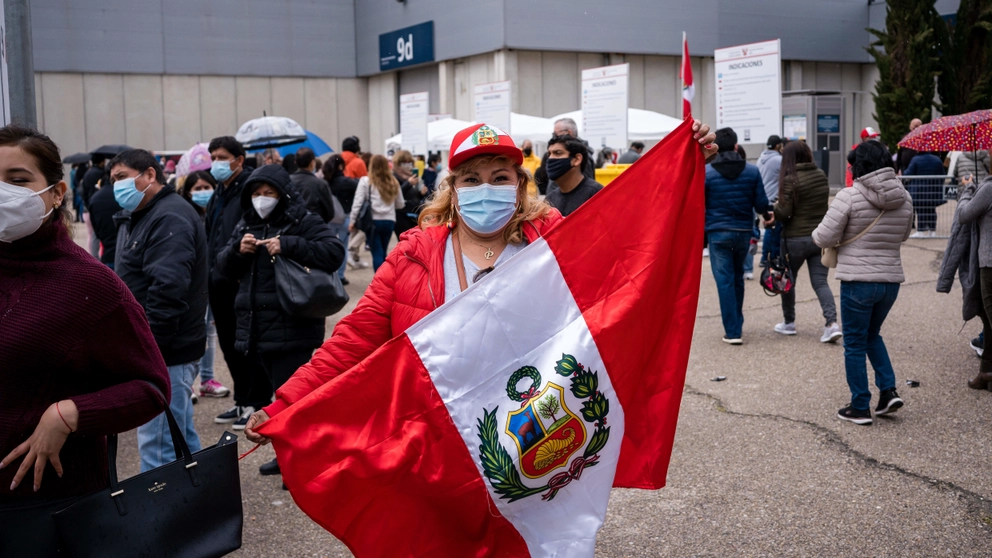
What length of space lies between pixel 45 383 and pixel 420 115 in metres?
17.6

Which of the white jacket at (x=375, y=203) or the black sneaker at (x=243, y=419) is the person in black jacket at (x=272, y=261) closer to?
the black sneaker at (x=243, y=419)

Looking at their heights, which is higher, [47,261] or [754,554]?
[47,261]

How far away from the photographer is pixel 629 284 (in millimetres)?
3246

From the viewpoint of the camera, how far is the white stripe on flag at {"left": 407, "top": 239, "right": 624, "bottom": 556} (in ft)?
9.92

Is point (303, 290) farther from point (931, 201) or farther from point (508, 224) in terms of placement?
point (931, 201)

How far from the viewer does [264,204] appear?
5.65 metres

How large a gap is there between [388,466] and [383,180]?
1056 centimetres

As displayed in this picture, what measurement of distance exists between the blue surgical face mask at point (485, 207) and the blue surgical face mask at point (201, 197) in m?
4.77

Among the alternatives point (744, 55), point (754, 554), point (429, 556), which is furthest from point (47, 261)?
point (744, 55)

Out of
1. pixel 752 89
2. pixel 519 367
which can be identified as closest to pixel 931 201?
pixel 752 89

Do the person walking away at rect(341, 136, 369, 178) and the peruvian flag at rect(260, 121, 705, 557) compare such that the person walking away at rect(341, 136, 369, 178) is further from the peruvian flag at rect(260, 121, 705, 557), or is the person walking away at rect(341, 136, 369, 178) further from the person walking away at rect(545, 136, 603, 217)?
the peruvian flag at rect(260, 121, 705, 557)

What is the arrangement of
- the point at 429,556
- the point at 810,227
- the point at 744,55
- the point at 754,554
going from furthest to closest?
the point at 744,55 → the point at 810,227 → the point at 754,554 → the point at 429,556

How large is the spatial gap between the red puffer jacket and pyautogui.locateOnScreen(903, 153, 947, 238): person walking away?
14826 millimetres

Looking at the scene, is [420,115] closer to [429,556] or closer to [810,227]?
[810,227]
